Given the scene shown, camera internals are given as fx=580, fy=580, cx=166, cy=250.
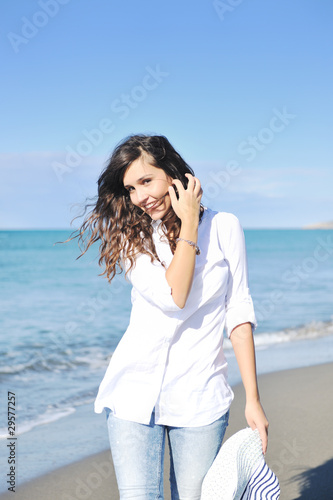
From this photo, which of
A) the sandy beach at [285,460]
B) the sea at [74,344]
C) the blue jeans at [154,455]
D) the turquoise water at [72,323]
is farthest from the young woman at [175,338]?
the sandy beach at [285,460]

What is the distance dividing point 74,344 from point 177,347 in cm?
761

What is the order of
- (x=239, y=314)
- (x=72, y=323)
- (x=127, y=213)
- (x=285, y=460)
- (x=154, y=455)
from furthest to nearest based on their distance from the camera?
(x=72, y=323) < (x=285, y=460) < (x=127, y=213) < (x=239, y=314) < (x=154, y=455)

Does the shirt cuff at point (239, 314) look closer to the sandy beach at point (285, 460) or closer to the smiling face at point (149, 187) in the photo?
the smiling face at point (149, 187)

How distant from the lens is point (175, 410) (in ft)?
6.96

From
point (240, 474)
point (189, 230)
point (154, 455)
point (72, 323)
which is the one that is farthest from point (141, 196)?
point (72, 323)

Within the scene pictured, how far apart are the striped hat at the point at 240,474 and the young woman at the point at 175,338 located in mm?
74

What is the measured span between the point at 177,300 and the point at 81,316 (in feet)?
36.5

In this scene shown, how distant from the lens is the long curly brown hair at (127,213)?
2285mm

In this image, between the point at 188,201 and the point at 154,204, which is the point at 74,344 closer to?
the point at 154,204

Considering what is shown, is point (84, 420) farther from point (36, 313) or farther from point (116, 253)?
point (36, 313)

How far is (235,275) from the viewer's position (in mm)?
2264

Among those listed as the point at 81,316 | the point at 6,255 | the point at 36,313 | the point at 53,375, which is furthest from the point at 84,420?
the point at 6,255

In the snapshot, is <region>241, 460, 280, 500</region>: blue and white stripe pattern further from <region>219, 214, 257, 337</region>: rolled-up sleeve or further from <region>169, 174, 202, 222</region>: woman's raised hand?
<region>169, 174, 202, 222</region>: woman's raised hand

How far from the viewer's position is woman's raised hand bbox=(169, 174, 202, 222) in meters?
2.12
